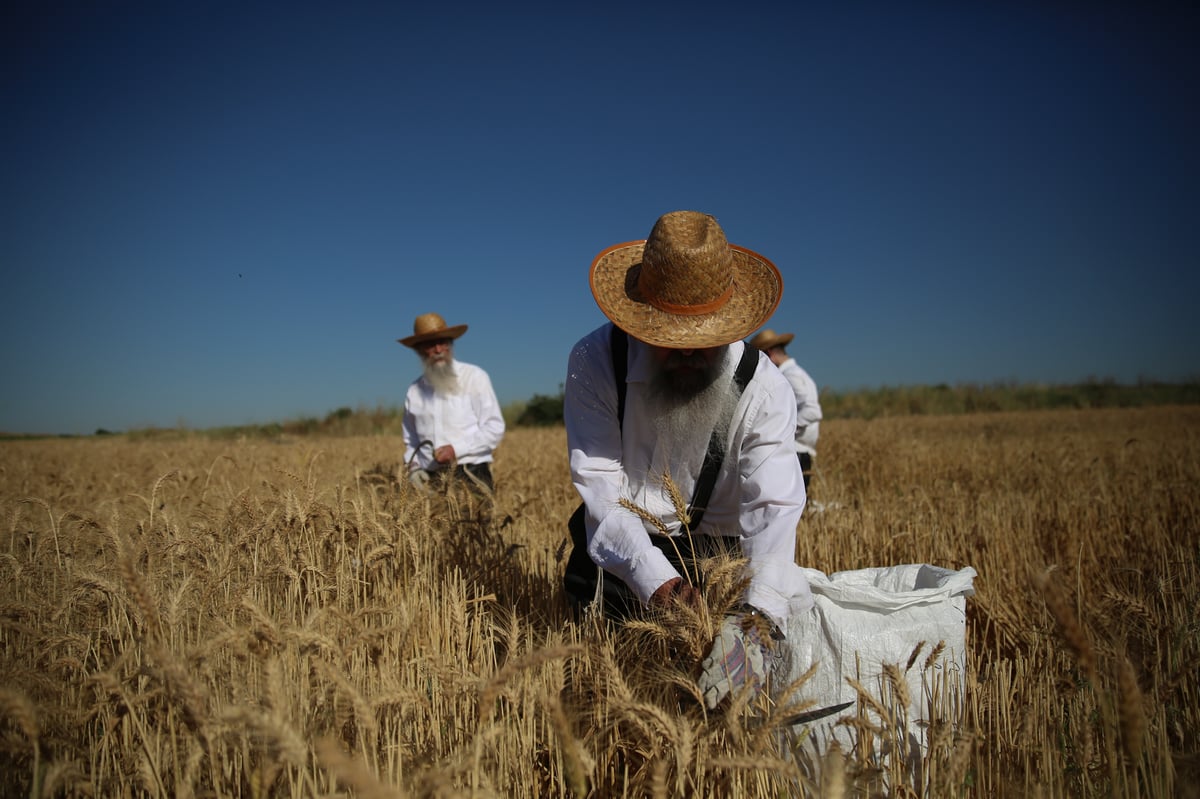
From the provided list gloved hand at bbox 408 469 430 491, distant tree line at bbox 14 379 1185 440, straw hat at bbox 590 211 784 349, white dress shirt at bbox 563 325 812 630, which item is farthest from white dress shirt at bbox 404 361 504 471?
distant tree line at bbox 14 379 1185 440

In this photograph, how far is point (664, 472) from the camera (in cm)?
226

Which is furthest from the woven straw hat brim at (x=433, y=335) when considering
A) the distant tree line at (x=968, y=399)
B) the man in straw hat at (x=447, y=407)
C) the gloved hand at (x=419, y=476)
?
the distant tree line at (x=968, y=399)

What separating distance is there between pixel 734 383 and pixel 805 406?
160 inches

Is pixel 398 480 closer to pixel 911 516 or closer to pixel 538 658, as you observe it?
pixel 538 658

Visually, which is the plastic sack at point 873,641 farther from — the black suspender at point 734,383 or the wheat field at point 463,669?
the black suspender at point 734,383

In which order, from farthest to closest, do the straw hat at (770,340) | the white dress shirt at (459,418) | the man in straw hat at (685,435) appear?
the straw hat at (770,340) < the white dress shirt at (459,418) < the man in straw hat at (685,435)

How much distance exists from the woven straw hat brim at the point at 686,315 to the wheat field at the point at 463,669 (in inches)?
30.4

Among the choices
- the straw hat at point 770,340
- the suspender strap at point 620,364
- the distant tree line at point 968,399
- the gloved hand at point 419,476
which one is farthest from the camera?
the distant tree line at point 968,399

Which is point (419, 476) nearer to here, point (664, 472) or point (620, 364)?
point (620, 364)

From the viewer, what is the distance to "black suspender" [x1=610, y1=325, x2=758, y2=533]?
2350 mm

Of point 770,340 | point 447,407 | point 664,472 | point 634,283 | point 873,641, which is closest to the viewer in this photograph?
point 873,641

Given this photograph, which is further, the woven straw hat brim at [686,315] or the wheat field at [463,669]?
the woven straw hat brim at [686,315]

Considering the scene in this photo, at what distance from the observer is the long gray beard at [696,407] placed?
233 cm

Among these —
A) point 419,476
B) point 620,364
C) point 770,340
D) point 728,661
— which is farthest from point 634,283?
point 770,340
